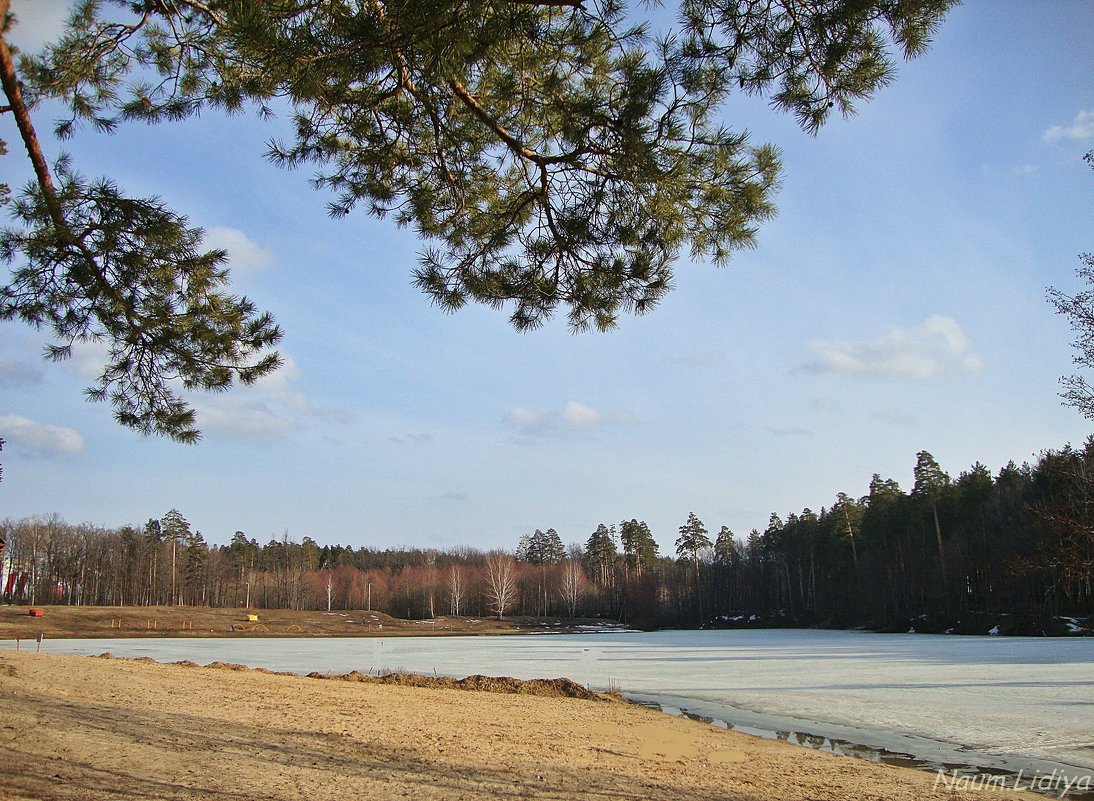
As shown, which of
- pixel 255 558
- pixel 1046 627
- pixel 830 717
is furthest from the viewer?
pixel 255 558

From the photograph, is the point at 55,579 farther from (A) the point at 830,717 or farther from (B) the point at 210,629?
(A) the point at 830,717

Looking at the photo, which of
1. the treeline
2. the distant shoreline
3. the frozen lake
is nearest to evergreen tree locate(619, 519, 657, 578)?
the treeline

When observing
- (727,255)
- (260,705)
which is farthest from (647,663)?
(727,255)

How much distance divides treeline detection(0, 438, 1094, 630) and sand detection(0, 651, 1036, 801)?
39.3 meters

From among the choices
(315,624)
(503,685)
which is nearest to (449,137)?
(503,685)

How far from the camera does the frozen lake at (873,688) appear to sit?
29.1ft

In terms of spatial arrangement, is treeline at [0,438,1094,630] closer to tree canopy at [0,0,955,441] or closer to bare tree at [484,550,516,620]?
bare tree at [484,550,516,620]

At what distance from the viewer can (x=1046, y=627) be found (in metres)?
38.1

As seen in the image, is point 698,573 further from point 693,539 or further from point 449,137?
point 449,137

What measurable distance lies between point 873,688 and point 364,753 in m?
11.5

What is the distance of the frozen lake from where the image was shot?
888 cm

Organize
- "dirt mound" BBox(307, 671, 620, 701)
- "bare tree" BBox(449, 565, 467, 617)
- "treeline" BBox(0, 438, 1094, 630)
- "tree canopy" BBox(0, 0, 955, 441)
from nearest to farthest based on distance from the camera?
1. "tree canopy" BBox(0, 0, 955, 441)
2. "dirt mound" BBox(307, 671, 620, 701)
3. "treeline" BBox(0, 438, 1094, 630)
4. "bare tree" BBox(449, 565, 467, 617)

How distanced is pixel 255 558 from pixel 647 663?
93514mm

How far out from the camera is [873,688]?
1427 centimetres
